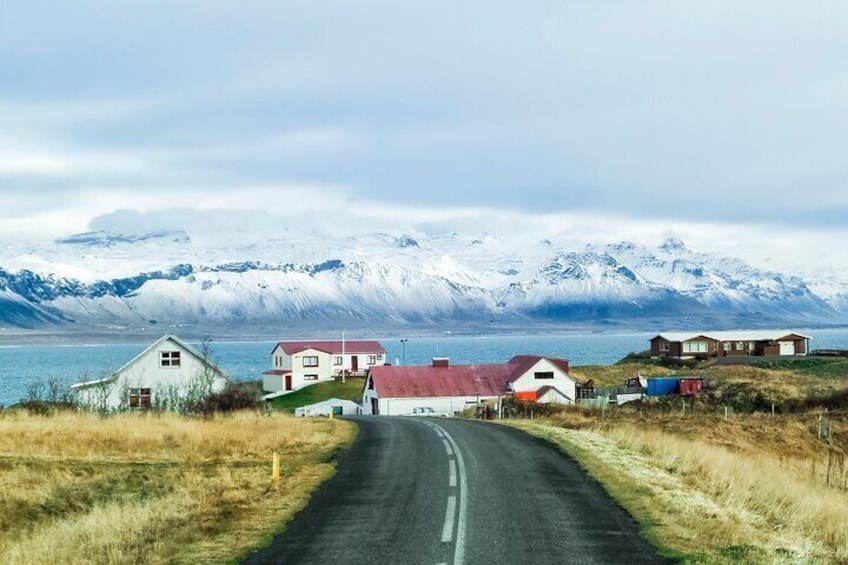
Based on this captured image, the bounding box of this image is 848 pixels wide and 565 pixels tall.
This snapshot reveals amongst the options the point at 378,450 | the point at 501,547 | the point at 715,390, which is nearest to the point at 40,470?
→ the point at 378,450

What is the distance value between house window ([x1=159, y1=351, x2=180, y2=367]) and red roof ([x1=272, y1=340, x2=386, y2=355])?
48.5 m

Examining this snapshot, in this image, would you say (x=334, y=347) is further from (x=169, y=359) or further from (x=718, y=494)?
(x=718, y=494)

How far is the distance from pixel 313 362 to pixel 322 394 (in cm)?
1675

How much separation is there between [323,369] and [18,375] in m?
79.1

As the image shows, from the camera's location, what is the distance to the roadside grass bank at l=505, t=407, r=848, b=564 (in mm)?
17906

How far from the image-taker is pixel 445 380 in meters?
96.9

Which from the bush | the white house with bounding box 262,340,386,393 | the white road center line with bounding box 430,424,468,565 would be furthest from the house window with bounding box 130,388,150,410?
the white road center line with bounding box 430,424,468,565

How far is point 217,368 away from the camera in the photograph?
79.1 meters

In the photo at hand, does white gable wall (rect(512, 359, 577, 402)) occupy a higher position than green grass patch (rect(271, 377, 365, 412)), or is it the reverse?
white gable wall (rect(512, 359, 577, 402))

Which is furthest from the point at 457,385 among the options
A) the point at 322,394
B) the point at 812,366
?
the point at 812,366

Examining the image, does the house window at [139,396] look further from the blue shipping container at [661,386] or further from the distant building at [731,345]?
the distant building at [731,345]

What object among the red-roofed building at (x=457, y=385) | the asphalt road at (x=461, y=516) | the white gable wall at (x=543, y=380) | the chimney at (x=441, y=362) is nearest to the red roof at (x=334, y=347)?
the chimney at (x=441, y=362)

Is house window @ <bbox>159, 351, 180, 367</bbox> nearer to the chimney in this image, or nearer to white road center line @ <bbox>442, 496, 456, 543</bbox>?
the chimney

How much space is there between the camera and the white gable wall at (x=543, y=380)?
96688 mm
